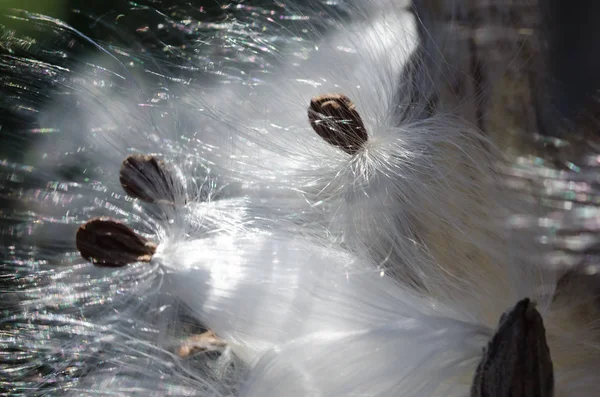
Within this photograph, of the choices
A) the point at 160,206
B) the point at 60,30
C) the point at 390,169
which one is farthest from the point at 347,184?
the point at 60,30

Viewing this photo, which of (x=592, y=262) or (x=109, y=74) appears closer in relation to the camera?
(x=592, y=262)

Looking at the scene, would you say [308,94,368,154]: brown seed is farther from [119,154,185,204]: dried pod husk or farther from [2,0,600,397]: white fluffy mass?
[119,154,185,204]: dried pod husk

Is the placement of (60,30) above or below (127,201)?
Answer: above

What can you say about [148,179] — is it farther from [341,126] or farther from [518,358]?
[518,358]

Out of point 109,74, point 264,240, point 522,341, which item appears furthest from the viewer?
point 109,74

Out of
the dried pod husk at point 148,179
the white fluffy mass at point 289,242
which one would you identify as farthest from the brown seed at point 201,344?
the dried pod husk at point 148,179

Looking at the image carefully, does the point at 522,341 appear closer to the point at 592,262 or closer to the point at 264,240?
the point at 592,262

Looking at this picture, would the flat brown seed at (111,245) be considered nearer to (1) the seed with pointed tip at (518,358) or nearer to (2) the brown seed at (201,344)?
(2) the brown seed at (201,344)
